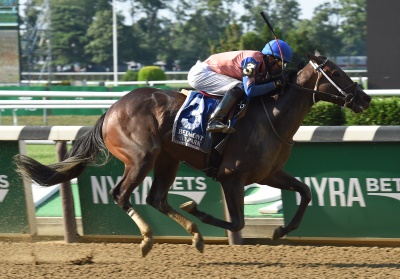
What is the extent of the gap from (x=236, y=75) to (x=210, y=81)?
20cm

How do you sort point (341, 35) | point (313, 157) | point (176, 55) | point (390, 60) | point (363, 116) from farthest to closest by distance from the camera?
point (176, 55) → point (341, 35) → point (390, 60) → point (363, 116) → point (313, 157)

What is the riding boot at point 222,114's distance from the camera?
5434 millimetres

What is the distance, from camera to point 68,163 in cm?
592

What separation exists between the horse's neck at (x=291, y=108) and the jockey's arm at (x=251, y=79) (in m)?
0.17

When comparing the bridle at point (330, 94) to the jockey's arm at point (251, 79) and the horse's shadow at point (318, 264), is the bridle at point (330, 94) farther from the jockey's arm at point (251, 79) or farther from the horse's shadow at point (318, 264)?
the horse's shadow at point (318, 264)

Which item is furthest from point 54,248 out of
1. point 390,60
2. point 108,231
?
point 390,60

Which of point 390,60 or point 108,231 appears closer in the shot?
point 108,231

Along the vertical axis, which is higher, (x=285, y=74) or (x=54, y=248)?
(x=285, y=74)

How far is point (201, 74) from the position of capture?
5684 mm

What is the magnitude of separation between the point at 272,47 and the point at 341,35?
159 feet

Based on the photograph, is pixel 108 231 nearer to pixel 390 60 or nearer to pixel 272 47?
pixel 272 47

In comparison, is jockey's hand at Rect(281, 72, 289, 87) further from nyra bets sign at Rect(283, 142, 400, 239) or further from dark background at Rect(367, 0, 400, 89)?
dark background at Rect(367, 0, 400, 89)

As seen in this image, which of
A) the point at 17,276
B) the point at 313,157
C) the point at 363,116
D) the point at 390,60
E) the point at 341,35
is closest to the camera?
the point at 17,276

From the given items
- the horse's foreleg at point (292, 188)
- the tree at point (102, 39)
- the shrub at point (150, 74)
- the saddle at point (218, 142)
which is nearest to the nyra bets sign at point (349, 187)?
the horse's foreleg at point (292, 188)
